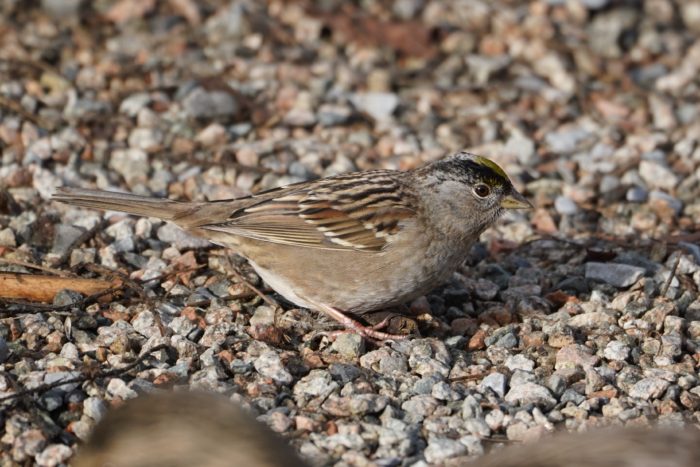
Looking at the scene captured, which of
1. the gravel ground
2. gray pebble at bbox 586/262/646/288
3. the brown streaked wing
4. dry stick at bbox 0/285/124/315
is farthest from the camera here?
gray pebble at bbox 586/262/646/288

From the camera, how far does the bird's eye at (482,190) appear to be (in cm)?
558

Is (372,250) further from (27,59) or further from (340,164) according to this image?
(27,59)

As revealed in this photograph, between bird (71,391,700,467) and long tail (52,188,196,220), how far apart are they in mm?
1896

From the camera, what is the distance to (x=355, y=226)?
17.9 feet

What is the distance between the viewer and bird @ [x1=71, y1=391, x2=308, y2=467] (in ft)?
11.9

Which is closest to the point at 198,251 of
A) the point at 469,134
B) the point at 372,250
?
the point at 372,250

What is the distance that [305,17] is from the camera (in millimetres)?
8516

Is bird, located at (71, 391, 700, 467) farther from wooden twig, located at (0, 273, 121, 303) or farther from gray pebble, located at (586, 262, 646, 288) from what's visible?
gray pebble, located at (586, 262, 646, 288)

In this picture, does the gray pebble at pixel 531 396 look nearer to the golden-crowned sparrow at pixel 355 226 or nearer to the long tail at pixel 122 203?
the golden-crowned sparrow at pixel 355 226

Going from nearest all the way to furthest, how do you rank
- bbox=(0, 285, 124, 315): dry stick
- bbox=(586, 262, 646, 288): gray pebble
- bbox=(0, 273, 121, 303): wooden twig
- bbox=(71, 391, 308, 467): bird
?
1. bbox=(71, 391, 308, 467): bird
2. bbox=(0, 285, 124, 315): dry stick
3. bbox=(0, 273, 121, 303): wooden twig
4. bbox=(586, 262, 646, 288): gray pebble

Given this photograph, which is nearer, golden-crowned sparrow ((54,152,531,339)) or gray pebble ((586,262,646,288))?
golden-crowned sparrow ((54,152,531,339))

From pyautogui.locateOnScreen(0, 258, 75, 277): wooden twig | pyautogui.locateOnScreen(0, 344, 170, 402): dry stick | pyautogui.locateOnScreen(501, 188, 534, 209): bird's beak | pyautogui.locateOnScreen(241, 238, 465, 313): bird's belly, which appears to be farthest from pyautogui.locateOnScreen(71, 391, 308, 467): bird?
pyautogui.locateOnScreen(501, 188, 534, 209): bird's beak

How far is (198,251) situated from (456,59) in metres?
3.20

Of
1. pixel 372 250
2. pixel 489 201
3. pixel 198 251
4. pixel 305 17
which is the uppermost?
pixel 305 17
